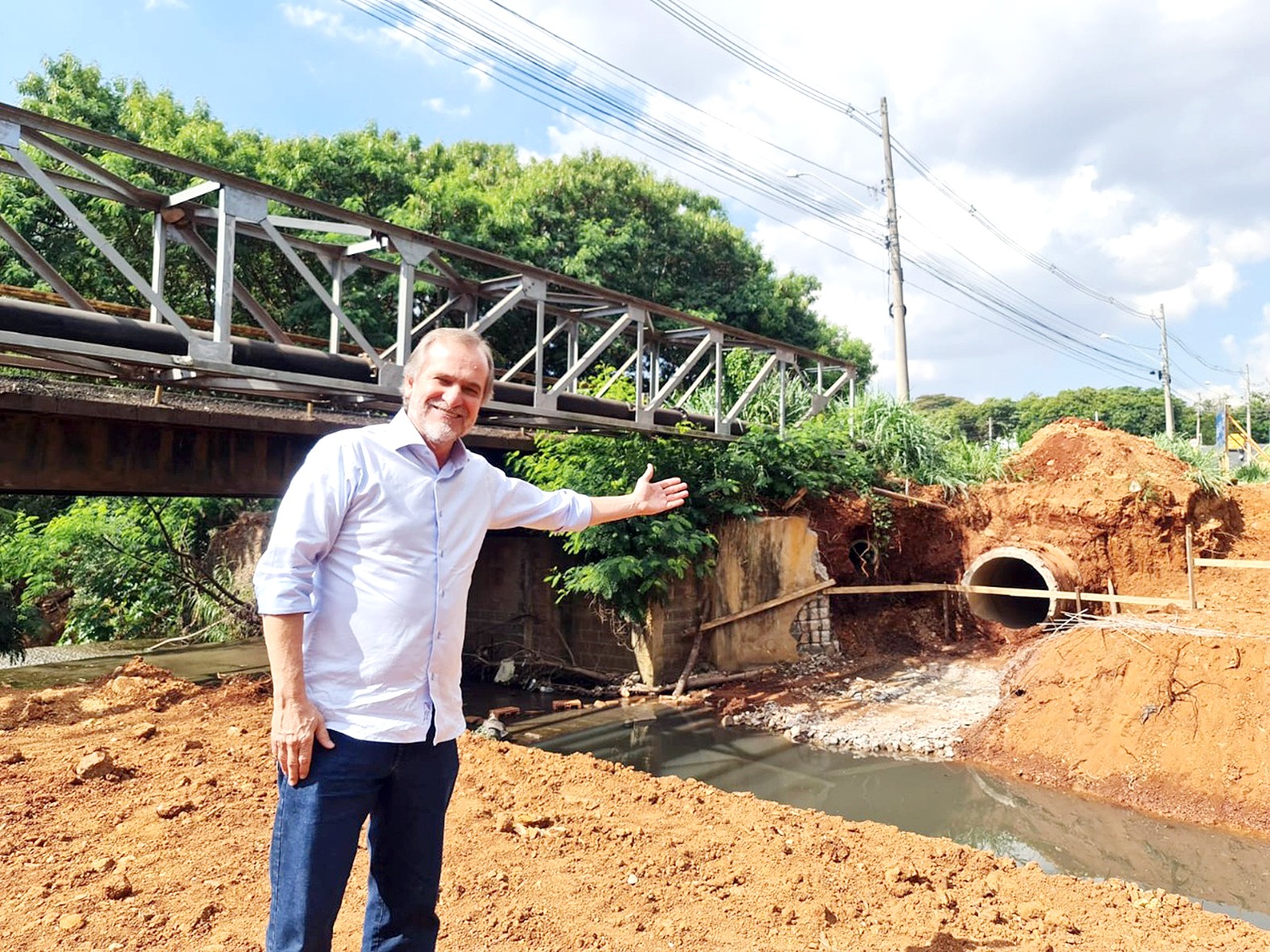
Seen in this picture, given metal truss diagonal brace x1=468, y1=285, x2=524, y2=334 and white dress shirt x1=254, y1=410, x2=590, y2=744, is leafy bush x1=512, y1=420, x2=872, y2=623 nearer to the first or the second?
metal truss diagonal brace x1=468, y1=285, x2=524, y2=334

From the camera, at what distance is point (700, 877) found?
13.9 ft

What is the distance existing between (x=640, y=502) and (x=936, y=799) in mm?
5673

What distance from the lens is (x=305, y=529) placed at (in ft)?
6.78

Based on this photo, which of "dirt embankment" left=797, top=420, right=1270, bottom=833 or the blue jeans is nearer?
the blue jeans

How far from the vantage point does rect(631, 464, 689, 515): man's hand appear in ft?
9.53

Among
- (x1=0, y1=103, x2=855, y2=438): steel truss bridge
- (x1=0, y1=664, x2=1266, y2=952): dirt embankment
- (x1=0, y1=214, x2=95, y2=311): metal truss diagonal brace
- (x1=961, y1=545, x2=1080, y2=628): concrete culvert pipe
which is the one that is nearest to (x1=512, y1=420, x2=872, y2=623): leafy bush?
(x1=0, y1=103, x2=855, y2=438): steel truss bridge

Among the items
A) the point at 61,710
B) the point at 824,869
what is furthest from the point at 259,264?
the point at 824,869

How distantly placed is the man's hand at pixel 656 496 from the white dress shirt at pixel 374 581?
755 millimetres

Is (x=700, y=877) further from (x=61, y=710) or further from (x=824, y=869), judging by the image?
(x=61, y=710)

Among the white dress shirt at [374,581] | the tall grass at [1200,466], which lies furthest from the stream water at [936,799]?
the tall grass at [1200,466]

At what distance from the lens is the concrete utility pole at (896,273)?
18.3m

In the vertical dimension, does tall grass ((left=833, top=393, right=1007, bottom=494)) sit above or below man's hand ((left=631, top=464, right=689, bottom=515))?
above

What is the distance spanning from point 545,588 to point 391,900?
34.3ft

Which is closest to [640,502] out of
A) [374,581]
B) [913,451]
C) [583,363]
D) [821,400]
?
[374,581]
